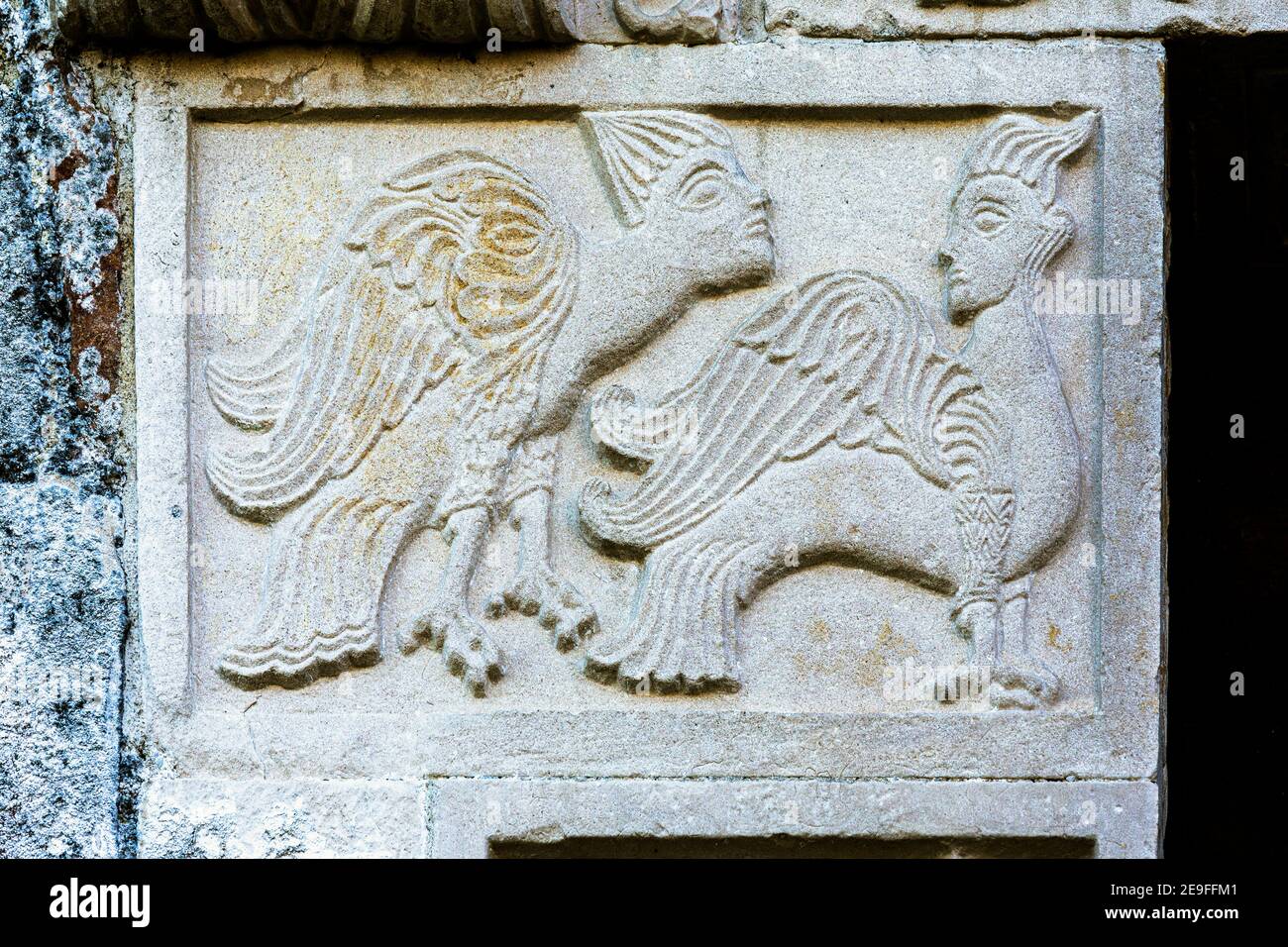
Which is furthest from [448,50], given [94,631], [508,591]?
[94,631]

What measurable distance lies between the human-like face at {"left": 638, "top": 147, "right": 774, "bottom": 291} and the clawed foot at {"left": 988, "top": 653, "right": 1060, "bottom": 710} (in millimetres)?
791

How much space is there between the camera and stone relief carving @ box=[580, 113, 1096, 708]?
3453mm

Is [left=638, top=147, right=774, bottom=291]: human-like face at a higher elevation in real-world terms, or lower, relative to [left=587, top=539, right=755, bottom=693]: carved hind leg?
higher

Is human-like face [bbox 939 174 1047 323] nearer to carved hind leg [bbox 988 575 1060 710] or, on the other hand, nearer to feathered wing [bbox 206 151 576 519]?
carved hind leg [bbox 988 575 1060 710]

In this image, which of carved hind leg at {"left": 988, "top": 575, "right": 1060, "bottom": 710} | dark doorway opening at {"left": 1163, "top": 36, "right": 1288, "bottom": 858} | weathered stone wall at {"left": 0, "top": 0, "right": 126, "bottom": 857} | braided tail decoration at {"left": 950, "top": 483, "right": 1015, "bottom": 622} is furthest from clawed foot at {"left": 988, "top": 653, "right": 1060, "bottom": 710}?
weathered stone wall at {"left": 0, "top": 0, "right": 126, "bottom": 857}

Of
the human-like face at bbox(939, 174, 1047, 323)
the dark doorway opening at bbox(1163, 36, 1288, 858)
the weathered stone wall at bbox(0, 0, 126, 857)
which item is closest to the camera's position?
the weathered stone wall at bbox(0, 0, 126, 857)

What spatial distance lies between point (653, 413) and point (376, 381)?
479 millimetres

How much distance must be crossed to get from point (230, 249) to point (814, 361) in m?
1.04

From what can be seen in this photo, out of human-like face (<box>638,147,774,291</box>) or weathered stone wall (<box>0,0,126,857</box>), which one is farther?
human-like face (<box>638,147,774,291</box>)

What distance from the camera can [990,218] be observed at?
3539 millimetres

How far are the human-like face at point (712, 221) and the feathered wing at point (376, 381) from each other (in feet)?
0.59

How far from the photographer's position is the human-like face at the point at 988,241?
3516mm

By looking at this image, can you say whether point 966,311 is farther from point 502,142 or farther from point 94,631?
point 94,631

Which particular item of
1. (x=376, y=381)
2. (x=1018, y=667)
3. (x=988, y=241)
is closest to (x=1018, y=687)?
(x=1018, y=667)
